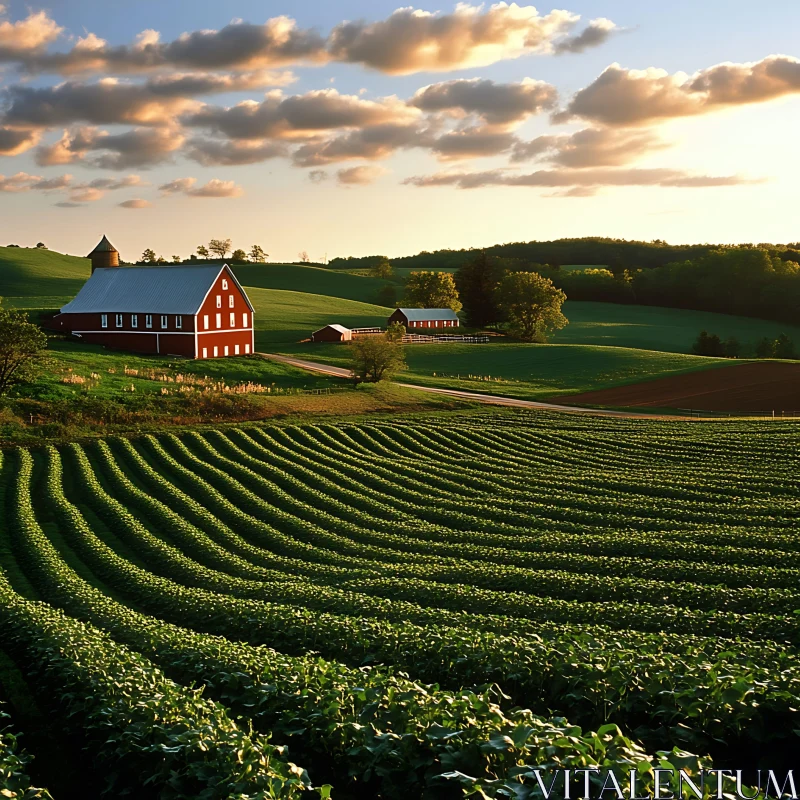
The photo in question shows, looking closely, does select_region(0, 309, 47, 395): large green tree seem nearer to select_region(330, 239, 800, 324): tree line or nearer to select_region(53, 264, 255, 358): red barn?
select_region(53, 264, 255, 358): red barn

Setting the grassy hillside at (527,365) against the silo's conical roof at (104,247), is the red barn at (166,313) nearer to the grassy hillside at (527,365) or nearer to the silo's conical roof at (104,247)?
the grassy hillside at (527,365)

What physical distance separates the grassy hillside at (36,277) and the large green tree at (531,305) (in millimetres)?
76751

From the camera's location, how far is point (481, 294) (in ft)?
446

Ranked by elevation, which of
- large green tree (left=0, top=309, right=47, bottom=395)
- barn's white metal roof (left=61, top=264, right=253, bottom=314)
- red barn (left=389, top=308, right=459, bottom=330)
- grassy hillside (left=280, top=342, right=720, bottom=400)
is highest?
barn's white metal roof (left=61, top=264, right=253, bottom=314)

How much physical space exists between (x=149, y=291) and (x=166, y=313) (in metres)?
5.96

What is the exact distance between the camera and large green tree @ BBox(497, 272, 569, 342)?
124250 millimetres

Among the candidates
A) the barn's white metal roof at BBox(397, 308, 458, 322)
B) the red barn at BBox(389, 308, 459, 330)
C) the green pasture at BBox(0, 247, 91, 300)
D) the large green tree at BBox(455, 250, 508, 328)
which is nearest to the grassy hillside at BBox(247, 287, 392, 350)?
the red barn at BBox(389, 308, 459, 330)

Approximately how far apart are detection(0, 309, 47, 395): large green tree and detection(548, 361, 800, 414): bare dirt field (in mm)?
47663

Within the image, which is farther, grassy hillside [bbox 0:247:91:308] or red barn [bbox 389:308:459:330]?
grassy hillside [bbox 0:247:91:308]

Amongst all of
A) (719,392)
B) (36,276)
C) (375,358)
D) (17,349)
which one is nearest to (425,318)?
(375,358)

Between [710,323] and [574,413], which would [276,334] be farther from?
[710,323]

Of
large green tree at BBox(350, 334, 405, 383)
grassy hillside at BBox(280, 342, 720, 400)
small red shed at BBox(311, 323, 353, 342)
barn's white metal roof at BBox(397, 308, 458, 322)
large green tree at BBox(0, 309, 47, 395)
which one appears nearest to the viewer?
large green tree at BBox(0, 309, 47, 395)

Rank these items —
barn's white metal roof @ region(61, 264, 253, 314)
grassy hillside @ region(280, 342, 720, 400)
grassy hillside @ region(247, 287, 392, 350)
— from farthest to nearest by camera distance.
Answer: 1. grassy hillside @ region(247, 287, 392, 350)
2. barn's white metal roof @ region(61, 264, 253, 314)
3. grassy hillside @ region(280, 342, 720, 400)

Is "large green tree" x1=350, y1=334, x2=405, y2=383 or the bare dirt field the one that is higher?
"large green tree" x1=350, y1=334, x2=405, y2=383
